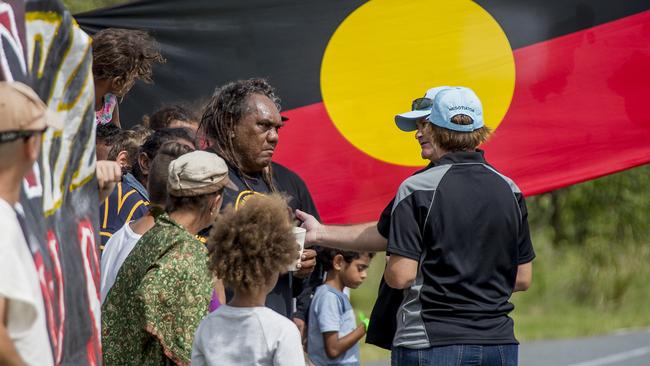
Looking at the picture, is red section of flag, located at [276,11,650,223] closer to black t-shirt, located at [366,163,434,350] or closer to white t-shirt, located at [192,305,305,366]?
black t-shirt, located at [366,163,434,350]

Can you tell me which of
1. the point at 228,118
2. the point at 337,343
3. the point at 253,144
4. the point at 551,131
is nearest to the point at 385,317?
the point at 253,144

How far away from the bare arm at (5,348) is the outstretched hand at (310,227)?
220 centimetres

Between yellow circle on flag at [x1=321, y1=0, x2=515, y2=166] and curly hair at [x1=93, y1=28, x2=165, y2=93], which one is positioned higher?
curly hair at [x1=93, y1=28, x2=165, y2=93]

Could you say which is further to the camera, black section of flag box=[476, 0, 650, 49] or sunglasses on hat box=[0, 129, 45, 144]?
black section of flag box=[476, 0, 650, 49]

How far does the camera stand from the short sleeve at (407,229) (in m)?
4.41

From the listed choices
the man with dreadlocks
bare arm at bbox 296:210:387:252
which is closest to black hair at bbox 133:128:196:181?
the man with dreadlocks

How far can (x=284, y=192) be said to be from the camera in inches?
187

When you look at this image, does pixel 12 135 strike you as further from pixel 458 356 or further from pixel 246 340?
pixel 458 356

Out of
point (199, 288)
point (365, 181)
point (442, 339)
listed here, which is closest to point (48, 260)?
point (199, 288)

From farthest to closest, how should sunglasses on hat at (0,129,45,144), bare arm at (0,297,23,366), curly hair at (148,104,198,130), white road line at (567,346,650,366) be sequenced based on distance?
white road line at (567,346,650,366) → curly hair at (148,104,198,130) → sunglasses on hat at (0,129,45,144) → bare arm at (0,297,23,366)

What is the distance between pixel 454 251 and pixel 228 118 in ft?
3.85

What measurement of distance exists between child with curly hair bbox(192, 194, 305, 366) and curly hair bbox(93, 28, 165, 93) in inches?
58.3

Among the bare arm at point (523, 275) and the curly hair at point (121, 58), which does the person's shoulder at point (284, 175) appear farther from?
the bare arm at point (523, 275)

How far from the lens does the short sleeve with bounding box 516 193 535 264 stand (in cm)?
463
